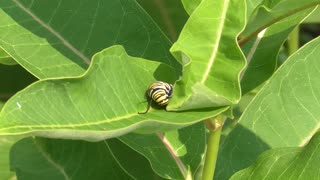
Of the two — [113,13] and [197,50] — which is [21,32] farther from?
[197,50]

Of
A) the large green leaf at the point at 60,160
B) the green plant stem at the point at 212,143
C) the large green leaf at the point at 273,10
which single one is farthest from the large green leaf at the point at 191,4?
the large green leaf at the point at 60,160

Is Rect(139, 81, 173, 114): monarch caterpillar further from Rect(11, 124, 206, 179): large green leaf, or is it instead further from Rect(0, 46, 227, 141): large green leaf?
Rect(11, 124, 206, 179): large green leaf

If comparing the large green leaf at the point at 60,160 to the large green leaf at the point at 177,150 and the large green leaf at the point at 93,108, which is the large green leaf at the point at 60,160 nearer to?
the large green leaf at the point at 177,150

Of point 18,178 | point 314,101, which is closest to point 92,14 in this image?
point 18,178

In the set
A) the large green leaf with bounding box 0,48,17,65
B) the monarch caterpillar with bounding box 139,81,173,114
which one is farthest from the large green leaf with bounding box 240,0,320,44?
the large green leaf with bounding box 0,48,17,65

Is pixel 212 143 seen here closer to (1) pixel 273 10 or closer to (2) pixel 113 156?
(1) pixel 273 10
